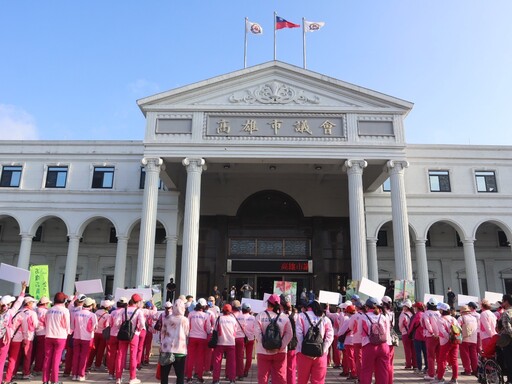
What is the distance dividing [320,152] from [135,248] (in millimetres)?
15339

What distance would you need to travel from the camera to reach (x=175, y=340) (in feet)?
27.9

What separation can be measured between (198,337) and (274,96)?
15909 mm

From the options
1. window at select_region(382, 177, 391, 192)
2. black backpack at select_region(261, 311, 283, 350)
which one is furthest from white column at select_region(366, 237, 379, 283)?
black backpack at select_region(261, 311, 283, 350)

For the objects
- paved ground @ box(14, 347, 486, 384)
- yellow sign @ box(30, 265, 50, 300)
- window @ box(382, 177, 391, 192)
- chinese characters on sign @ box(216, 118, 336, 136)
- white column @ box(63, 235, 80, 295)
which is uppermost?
chinese characters on sign @ box(216, 118, 336, 136)

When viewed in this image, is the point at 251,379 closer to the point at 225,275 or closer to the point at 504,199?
the point at 225,275

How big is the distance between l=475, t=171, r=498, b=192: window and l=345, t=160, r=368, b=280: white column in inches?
408

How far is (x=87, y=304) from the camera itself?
1102 cm

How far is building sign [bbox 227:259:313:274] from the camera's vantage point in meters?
28.4

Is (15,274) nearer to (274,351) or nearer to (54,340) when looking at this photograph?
(54,340)

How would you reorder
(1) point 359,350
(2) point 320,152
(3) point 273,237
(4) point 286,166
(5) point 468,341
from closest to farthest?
1. (1) point 359,350
2. (5) point 468,341
3. (2) point 320,152
4. (4) point 286,166
5. (3) point 273,237

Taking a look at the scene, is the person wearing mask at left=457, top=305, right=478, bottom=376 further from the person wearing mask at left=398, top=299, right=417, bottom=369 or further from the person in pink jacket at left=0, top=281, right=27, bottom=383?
the person in pink jacket at left=0, top=281, right=27, bottom=383

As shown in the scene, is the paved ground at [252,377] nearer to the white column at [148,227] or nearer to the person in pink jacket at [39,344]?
the person in pink jacket at [39,344]

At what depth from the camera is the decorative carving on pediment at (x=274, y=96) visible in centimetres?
2361

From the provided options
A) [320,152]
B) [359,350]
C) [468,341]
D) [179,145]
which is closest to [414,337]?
[468,341]
